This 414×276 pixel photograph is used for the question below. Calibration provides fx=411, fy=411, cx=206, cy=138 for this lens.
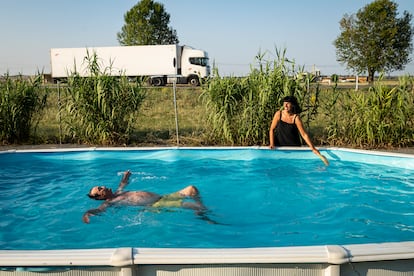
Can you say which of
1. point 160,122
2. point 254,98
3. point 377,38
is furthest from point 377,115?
point 377,38

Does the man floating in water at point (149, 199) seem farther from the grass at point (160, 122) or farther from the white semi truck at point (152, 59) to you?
the white semi truck at point (152, 59)

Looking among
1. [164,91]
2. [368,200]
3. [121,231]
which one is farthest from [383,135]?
[164,91]

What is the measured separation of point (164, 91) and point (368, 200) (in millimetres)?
14977

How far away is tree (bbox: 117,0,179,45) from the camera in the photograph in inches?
1962

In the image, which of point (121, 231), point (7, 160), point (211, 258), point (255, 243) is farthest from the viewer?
point (7, 160)

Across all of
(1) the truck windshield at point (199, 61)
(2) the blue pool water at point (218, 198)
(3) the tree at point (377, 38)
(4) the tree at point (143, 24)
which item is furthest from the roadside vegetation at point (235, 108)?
(4) the tree at point (143, 24)

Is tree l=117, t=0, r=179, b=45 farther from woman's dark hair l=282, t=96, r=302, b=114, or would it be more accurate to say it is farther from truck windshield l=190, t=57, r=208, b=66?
woman's dark hair l=282, t=96, r=302, b=114

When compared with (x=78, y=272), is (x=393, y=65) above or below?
above

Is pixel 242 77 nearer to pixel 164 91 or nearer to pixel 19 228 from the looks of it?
pixel 19 228

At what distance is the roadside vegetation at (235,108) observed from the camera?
31.9 feet

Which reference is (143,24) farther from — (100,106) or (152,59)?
(100,106)

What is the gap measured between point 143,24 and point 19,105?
136 feet

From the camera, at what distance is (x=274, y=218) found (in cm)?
602

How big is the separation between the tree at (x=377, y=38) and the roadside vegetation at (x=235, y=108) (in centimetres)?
2953
